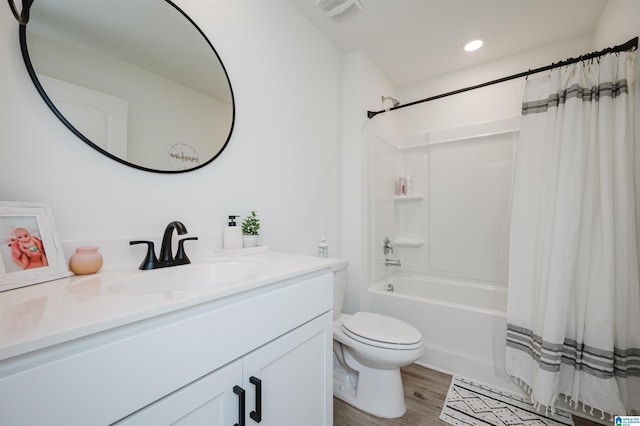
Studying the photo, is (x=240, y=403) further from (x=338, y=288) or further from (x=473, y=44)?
(x=473, y=44)

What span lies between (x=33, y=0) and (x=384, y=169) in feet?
7.31

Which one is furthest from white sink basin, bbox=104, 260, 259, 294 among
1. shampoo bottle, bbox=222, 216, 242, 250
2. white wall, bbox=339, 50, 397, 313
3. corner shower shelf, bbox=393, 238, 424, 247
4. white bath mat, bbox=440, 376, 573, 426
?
corner shower shelf, bbox=393, 238, 424, 247

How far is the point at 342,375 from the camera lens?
162 centimetres

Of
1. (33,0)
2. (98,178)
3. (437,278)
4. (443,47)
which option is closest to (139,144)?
(98,178)

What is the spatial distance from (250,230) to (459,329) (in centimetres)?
158

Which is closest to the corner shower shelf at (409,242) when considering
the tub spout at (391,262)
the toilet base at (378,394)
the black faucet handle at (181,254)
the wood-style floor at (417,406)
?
the tub spout at (391,262)

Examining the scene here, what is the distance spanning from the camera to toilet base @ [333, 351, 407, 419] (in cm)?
139

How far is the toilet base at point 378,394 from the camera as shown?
1.39 meters

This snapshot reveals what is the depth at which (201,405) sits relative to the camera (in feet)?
1.92

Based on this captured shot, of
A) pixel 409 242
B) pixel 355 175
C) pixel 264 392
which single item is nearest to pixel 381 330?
pixel 264 392

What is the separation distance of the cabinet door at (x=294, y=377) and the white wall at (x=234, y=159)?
0.58 metres

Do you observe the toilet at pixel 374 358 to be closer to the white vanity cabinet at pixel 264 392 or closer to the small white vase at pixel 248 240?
the white vanity cabinet at pixel 264 392

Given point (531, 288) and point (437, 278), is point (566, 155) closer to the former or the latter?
point (531, 288)

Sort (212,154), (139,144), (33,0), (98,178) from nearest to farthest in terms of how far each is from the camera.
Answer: (33,0)
(98,178)
(139,144)
(212,154)
